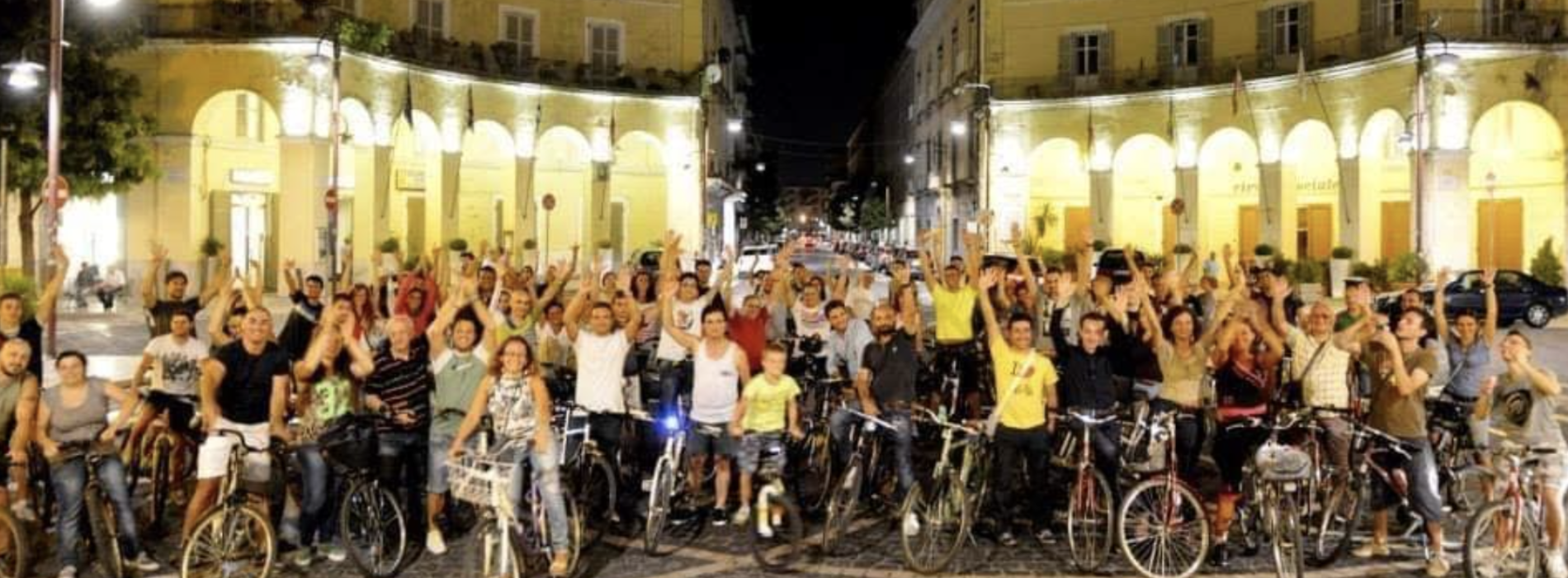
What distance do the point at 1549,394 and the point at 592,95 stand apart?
139ft

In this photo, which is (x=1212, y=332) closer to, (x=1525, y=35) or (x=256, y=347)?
(x=256, y=347)

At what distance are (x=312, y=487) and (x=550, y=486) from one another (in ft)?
5.93

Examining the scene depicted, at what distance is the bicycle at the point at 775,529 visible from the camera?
388 inches

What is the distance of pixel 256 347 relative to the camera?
31.3 feet

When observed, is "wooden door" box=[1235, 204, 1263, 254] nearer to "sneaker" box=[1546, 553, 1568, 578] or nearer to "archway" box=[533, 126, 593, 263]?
"archway" box=[533, 126, 593, 263]

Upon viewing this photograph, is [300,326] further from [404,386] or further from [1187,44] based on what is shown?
[1187,44]

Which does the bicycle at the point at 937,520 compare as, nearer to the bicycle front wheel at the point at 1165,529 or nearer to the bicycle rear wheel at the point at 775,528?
the bicycle rear wheel at the point at 775,528

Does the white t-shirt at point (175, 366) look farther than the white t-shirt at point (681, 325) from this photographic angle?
No

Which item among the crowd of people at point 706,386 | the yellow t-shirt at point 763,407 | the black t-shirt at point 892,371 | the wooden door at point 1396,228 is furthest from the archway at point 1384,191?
the yellow t-shirt at point 763,407

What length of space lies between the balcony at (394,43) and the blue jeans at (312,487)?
2693 centimetres

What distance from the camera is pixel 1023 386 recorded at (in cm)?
1003

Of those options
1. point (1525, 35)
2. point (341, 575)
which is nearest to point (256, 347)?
point (341, 575)

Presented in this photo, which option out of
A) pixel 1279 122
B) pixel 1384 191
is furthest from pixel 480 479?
pixel 1279 122

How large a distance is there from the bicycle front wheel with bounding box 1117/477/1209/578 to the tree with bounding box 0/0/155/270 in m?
28.0
